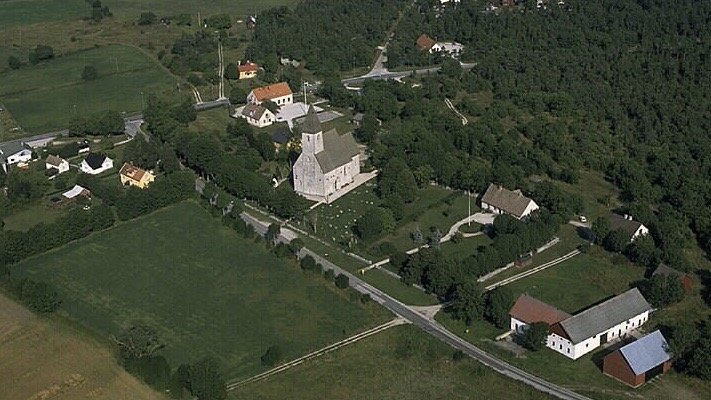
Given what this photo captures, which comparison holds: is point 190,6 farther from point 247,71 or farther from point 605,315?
point 605,315

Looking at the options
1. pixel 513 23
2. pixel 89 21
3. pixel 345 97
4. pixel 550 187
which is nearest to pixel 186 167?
pixel 345 97

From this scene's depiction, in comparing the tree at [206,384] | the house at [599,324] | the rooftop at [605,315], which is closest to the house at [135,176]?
the tree at [206,384]

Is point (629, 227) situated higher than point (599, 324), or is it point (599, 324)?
point (629, 227)

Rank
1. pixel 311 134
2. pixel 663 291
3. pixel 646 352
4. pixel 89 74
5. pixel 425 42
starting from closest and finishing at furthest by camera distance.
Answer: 1. pixel 646 352
2. pixel 663 291
3. pixel 311 134
4. pixel 89 74
5. pixel 425 42

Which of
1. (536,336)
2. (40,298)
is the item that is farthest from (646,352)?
(40,298)

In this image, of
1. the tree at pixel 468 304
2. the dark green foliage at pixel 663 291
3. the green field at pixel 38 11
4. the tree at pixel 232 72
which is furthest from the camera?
the green field at pixel 38 11

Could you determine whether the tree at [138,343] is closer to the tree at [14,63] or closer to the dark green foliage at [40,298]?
the dark green foliage at [40,298]
